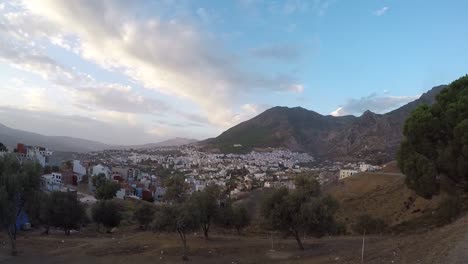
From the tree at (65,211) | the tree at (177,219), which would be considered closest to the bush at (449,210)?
the tree at (177,219)

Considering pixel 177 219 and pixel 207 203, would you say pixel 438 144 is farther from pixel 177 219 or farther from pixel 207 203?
pixel 177 219

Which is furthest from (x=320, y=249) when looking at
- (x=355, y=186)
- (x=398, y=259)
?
(x=355, y=186)

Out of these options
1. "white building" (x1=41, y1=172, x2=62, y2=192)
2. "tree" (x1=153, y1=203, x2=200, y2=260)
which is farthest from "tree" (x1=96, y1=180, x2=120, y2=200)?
"tree" (x1=153, y1=203, x2=200, y2=260)

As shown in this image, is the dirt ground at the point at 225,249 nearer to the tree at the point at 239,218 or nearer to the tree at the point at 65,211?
the tree at the point at 239,218

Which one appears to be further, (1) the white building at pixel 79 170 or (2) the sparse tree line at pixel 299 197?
(1) the white building at pixel 79 170

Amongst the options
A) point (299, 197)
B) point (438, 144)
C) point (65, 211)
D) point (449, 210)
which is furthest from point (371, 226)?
point (65, 211)

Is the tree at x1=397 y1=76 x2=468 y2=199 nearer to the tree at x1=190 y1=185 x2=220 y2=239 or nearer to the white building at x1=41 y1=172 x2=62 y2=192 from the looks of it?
the tree at x1=190 y1=185 x2=220 y2=239
